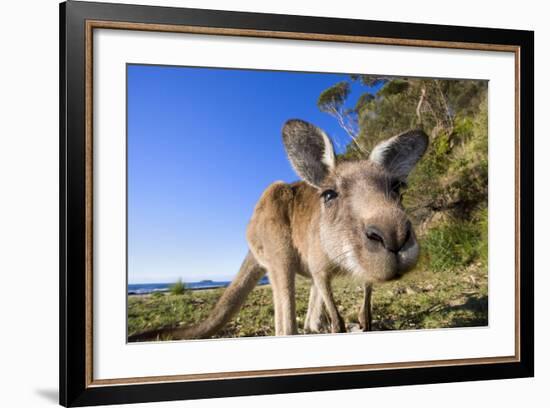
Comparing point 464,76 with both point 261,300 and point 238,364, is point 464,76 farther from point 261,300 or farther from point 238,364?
point 238,364

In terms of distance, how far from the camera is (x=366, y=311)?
175 inches

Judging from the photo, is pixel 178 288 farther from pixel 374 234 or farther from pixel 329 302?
pixel 374 234

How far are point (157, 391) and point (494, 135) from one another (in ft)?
8.19

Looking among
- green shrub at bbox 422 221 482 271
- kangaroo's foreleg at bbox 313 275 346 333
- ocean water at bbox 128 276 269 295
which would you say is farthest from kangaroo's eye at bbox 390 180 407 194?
ocean water at bbox 128 276 269 295

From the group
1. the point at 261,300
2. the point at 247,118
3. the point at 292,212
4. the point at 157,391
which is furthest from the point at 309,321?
the point at 247,118

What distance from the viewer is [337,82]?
4363 mm

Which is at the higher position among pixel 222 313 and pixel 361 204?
pixel 361 204

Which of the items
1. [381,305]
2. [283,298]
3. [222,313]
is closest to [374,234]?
[381,305]

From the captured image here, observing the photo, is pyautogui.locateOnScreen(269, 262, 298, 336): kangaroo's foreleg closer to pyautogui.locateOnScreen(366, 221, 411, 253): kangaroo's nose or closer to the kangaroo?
the kangaroo

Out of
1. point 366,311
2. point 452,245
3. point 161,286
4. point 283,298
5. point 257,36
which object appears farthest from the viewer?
point 452,245

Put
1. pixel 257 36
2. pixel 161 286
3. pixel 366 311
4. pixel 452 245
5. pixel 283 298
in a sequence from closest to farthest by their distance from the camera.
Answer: pixel 161 286
pixel 257 36
pixel 283 298
pixel 366 311
pixel 452 245

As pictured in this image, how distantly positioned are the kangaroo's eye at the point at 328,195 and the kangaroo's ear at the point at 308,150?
0.22 feet

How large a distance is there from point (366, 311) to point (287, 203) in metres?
0.77

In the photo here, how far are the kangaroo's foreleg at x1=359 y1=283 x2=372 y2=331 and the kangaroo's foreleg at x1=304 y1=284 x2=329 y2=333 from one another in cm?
21
